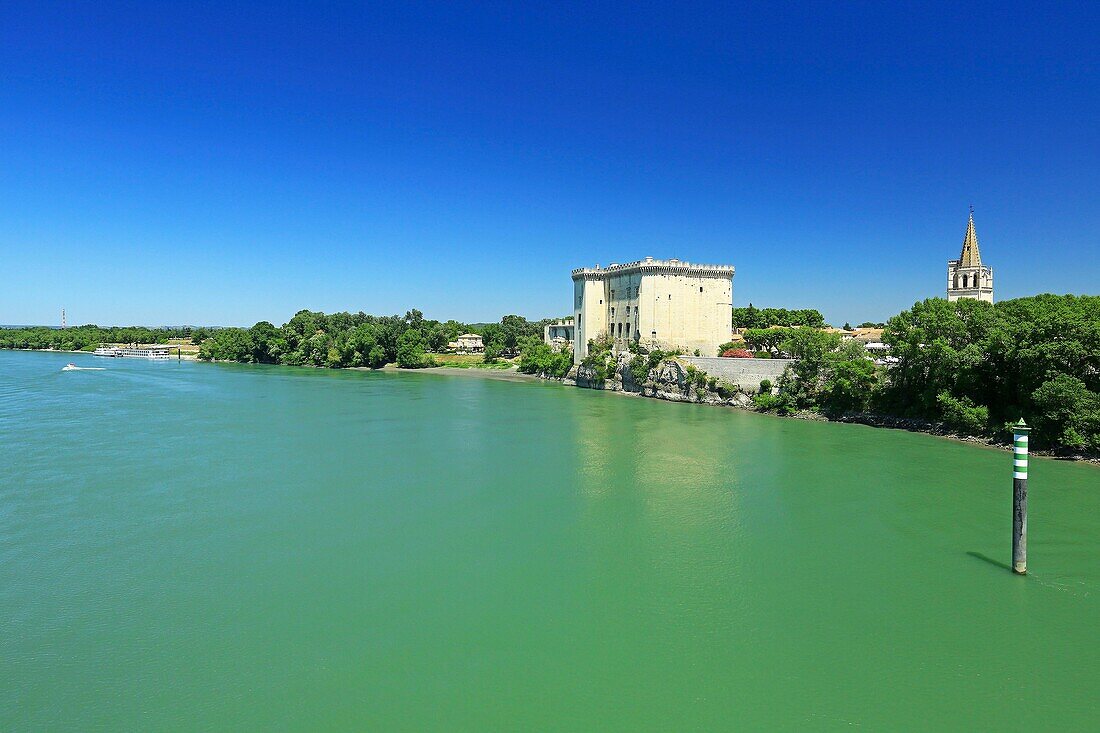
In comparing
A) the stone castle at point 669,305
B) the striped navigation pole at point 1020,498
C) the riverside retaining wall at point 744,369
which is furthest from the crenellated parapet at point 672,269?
the striped navigation pole at point 1020,498

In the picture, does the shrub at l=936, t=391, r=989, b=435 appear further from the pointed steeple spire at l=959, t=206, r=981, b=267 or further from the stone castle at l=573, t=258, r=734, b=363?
the pointed steeple spire at l=959, t=206, r=981, b=267

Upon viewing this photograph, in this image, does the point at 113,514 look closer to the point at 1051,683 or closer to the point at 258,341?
the point at 1051,683

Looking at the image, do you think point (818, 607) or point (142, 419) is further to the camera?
point (142, 419)

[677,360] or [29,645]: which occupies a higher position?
[677,360]

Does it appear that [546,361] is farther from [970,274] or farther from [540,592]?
[540,592]

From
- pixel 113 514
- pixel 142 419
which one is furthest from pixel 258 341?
pixel 113 514

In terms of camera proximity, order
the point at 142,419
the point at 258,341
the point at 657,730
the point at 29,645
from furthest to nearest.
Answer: the point at 258,341 < the point at 142,419 < the point at 29,645 < the point at 657,730
